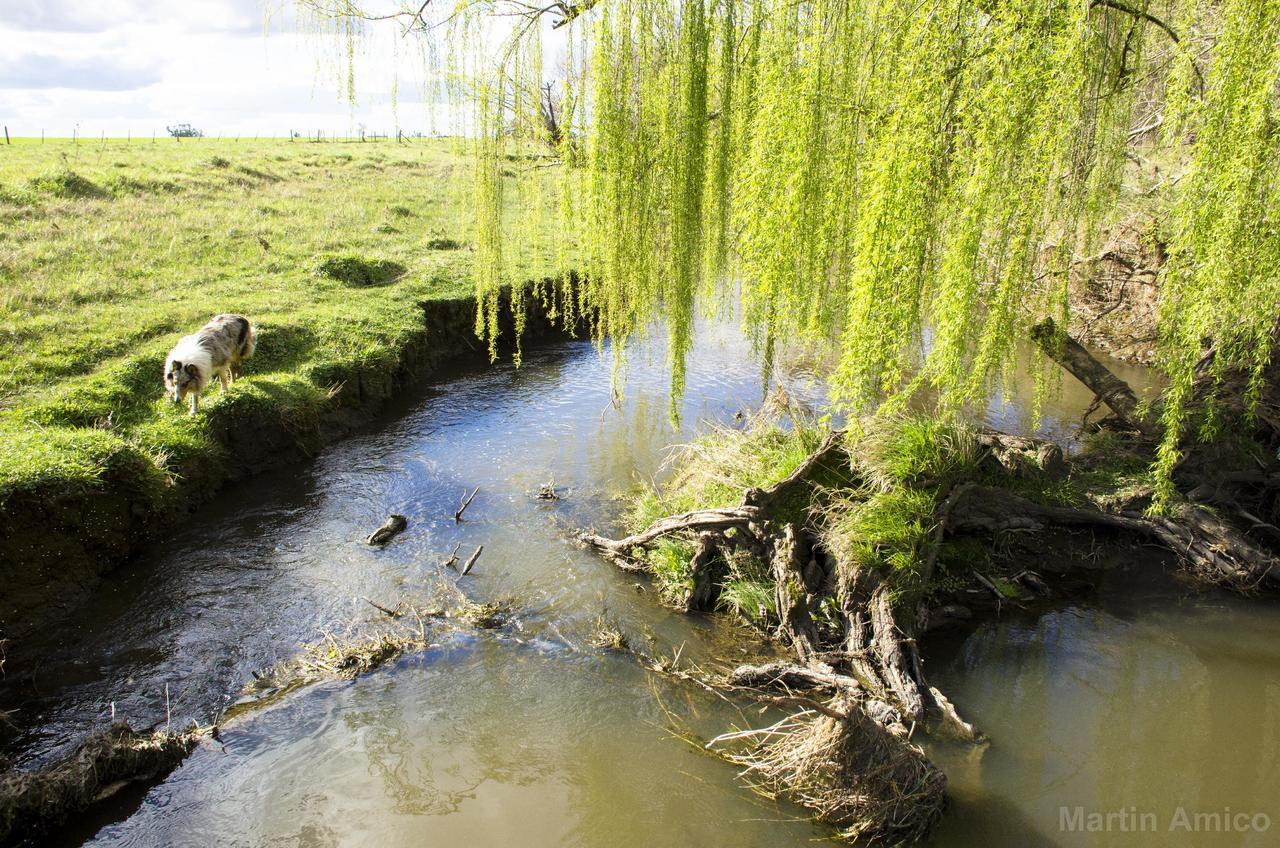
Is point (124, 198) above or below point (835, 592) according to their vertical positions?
above

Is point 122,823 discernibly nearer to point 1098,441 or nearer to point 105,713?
point 105,713

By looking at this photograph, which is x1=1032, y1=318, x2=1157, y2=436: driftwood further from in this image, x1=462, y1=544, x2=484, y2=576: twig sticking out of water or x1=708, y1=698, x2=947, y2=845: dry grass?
x1=462, y1=544, x2=484, y2=576: twig sticking out of water

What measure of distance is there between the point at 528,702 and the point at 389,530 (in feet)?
10.0

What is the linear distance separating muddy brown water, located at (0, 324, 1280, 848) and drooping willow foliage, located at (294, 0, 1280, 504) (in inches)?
81.2

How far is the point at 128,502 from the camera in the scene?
7.00 metres

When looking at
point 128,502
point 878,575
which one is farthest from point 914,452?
point 128,502

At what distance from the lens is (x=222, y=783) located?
177 inches

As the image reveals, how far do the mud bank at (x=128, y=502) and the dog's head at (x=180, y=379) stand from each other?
1.87 ft

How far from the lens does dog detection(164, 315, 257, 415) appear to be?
820 centimetres

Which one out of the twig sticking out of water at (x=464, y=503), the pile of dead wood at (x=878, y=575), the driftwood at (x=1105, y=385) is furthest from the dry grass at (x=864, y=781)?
the driftwood at (x=1105, y=385)

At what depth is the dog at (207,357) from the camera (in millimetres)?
8195

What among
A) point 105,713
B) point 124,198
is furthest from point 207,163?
point 105,713

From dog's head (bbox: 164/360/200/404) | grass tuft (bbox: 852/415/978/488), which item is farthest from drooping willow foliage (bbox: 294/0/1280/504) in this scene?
dog's head (bbox: 164/360/200/404)

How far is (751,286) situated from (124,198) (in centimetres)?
1768
